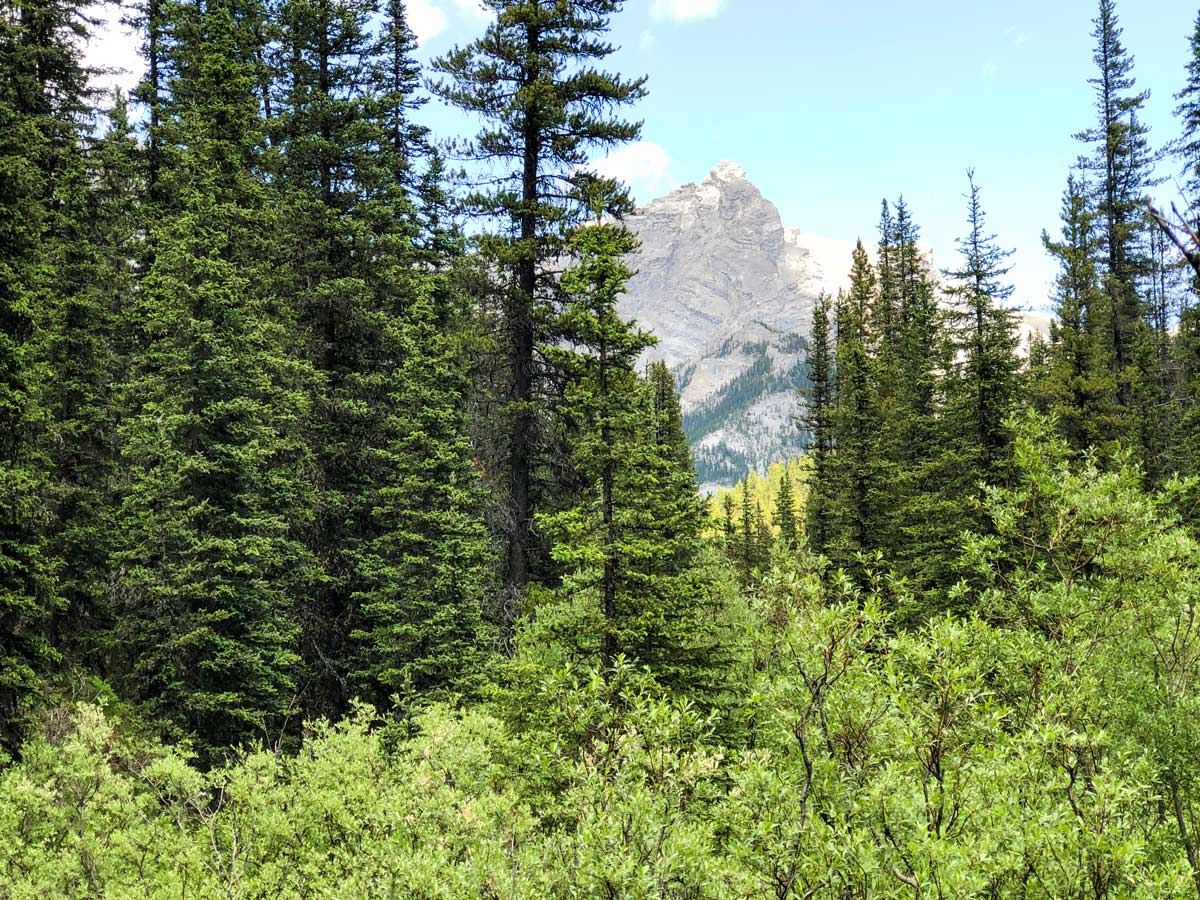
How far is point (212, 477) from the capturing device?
17453mm

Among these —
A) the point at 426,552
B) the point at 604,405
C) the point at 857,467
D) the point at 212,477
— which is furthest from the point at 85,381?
the point at 857,467

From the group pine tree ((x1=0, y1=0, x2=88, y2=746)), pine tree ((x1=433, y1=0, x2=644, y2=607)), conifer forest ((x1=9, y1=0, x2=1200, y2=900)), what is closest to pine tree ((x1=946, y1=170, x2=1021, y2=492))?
conifer forest ((x1=9, y1=0, x2=1200, y2=900))

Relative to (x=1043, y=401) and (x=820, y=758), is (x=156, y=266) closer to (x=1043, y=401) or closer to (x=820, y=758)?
(x=820, y=758)

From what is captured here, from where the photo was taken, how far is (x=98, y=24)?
2242 centimetres

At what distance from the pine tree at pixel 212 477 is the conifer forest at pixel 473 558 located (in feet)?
0.42

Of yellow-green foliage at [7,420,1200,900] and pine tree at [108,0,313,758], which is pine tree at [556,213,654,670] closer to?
yellow-green foliage at [7,420,1200,900]

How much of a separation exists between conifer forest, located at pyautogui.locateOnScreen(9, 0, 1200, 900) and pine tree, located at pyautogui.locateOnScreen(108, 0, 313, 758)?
0.13 meters

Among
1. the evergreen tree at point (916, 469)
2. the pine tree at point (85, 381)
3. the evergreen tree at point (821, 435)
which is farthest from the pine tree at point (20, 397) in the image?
the evergreen tree at point (821, 435)

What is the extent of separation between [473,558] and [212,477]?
21.6 ft

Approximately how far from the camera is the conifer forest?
5426 millimetres

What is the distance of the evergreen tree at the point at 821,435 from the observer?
3701cm

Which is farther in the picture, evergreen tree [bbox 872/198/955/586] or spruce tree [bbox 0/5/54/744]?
evergreen tree [bbox 872/198/955/586]

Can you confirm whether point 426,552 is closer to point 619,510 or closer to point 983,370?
point 619,510

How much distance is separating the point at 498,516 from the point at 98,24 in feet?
65.8
